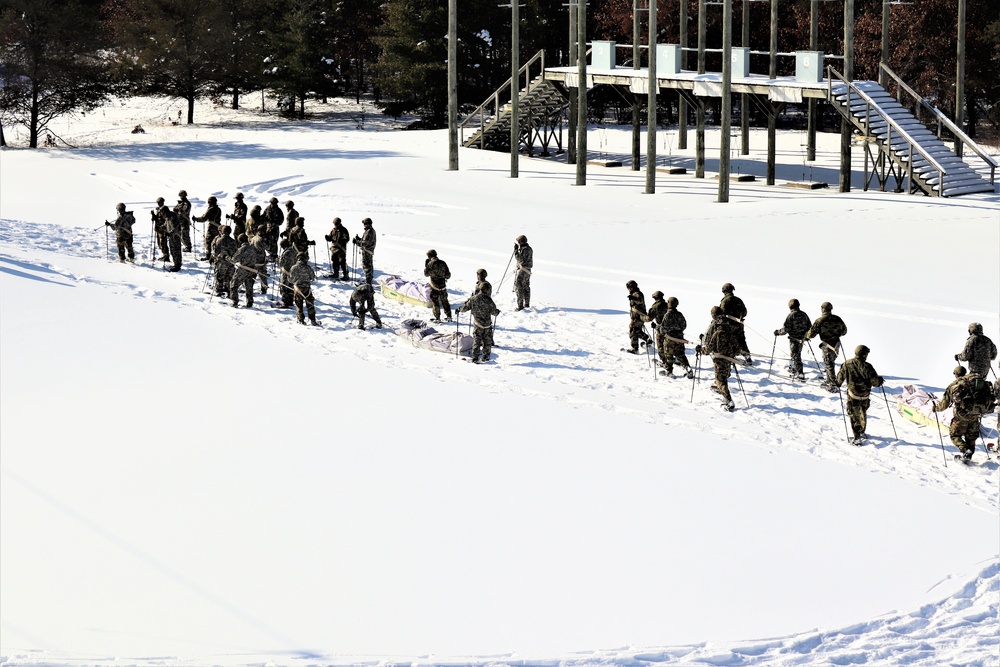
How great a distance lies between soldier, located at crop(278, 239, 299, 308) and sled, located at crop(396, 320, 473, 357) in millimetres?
2366

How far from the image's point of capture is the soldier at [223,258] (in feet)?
82.5

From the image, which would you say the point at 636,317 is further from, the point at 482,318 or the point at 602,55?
the point at 602,55

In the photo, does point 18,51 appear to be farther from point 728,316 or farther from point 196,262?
point 728,316

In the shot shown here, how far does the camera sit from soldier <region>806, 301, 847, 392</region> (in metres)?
18.6

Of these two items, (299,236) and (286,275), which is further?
(299,236)

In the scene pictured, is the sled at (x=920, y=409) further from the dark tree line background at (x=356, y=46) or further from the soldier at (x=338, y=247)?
the dark tree line background at (x=356, y=46)

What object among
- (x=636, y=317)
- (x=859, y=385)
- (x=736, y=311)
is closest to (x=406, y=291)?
(x=636, y=317)

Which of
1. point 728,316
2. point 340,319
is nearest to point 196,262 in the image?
point 340,319

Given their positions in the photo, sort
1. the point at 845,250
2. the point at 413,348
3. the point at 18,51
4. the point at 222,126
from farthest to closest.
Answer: the point at 222,126
the point at 18,51
the point at 845,250
the point at 413,348

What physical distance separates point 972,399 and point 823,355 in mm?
3481

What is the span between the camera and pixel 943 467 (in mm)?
16469

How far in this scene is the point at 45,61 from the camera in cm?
4709

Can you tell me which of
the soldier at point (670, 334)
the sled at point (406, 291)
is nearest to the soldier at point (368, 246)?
the sled at point (406, 291)

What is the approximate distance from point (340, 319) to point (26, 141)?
28.6 m
